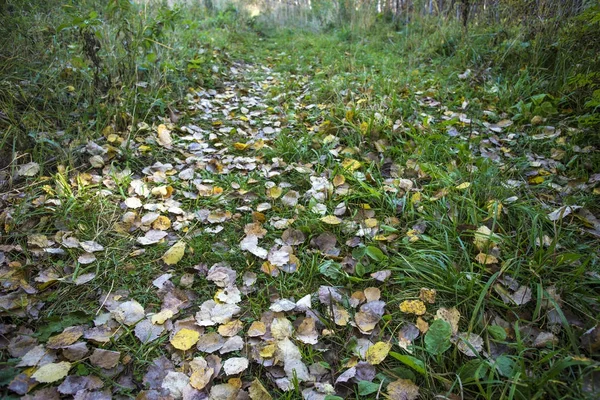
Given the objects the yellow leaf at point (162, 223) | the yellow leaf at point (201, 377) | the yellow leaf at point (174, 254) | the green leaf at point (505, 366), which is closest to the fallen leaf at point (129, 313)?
the yellow leaf at point (174, 254)

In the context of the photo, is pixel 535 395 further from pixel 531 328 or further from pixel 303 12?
pixel 303 12

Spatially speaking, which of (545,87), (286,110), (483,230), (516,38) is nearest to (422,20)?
(516,38)

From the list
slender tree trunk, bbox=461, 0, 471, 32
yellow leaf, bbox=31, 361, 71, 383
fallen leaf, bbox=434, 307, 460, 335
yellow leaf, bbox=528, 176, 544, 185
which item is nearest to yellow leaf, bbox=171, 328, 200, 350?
yellow leaf, bbox=31, 361, 71, 383

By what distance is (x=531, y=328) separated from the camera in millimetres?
1313

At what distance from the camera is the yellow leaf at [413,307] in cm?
143

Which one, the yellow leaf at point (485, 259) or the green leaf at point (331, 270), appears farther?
the green leaf at point (331, 270)

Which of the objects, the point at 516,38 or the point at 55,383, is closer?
the point at 55,383

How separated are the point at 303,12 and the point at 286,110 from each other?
19.1 feet

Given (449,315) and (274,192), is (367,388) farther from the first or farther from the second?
(274,192)

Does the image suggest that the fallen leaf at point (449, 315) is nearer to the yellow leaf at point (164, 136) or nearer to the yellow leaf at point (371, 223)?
the yellow leaf at point (371, 223)

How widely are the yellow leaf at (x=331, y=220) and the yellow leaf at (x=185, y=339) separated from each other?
86 cm

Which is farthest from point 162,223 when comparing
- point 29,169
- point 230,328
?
point 29,169

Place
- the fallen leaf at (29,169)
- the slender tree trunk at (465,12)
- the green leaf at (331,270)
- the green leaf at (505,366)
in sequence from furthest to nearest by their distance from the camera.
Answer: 1. the slender tree trunk at (465,12)
2. the fallen leaf at (29,169)
3. the green leaf at (331,270)
4. the green leaf at (505,366)

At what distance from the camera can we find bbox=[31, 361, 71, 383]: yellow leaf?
3.86 feet
